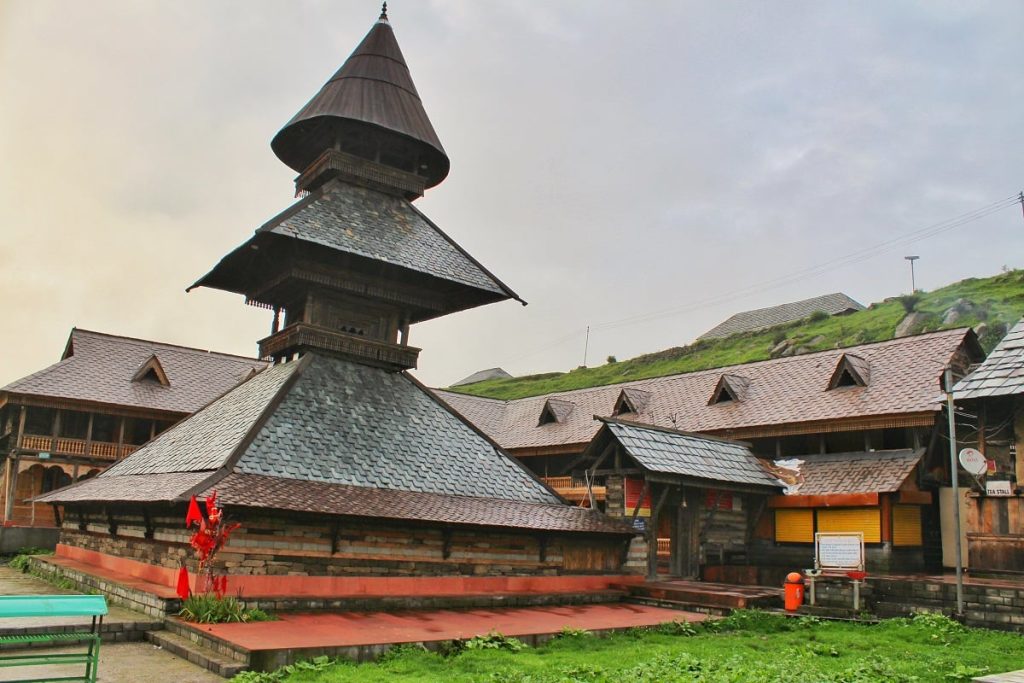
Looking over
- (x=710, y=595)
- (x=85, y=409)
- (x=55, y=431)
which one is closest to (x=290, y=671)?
(x=710, y=595)

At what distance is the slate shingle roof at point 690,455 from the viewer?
2064 cm

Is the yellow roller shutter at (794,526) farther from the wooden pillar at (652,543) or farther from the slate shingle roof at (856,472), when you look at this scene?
the wooden pillar at (652,543)

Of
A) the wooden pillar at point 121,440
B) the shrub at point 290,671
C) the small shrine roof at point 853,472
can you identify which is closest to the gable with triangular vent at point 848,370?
the small shrine roof at point 853,472

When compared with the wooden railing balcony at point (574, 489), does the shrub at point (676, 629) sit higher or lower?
lower

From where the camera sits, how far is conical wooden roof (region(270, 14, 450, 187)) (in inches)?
892

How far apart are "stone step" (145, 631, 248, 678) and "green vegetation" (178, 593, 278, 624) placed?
413 millimetres

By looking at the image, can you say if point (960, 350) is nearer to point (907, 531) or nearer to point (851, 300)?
point (907, 531)

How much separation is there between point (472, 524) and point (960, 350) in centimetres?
1660

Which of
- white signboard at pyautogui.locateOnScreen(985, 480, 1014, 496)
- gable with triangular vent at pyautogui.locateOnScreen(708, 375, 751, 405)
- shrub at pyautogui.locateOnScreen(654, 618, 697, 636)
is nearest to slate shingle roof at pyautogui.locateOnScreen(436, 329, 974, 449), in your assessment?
gable with triangular vent at pyautogui.locateOnScreen(708, 375, 751, 405)

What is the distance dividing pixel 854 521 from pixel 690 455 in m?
4.58

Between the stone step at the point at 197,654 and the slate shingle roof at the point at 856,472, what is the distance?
1650 centimetres

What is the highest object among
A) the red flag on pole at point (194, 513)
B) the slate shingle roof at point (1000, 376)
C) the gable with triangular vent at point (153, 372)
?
the gable with triangular vent at point (153, 372)

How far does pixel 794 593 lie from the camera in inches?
661

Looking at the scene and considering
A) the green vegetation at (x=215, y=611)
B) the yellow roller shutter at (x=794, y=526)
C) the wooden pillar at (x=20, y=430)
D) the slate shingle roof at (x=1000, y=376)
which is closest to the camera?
the green vegetation at (x=215, y=611)
